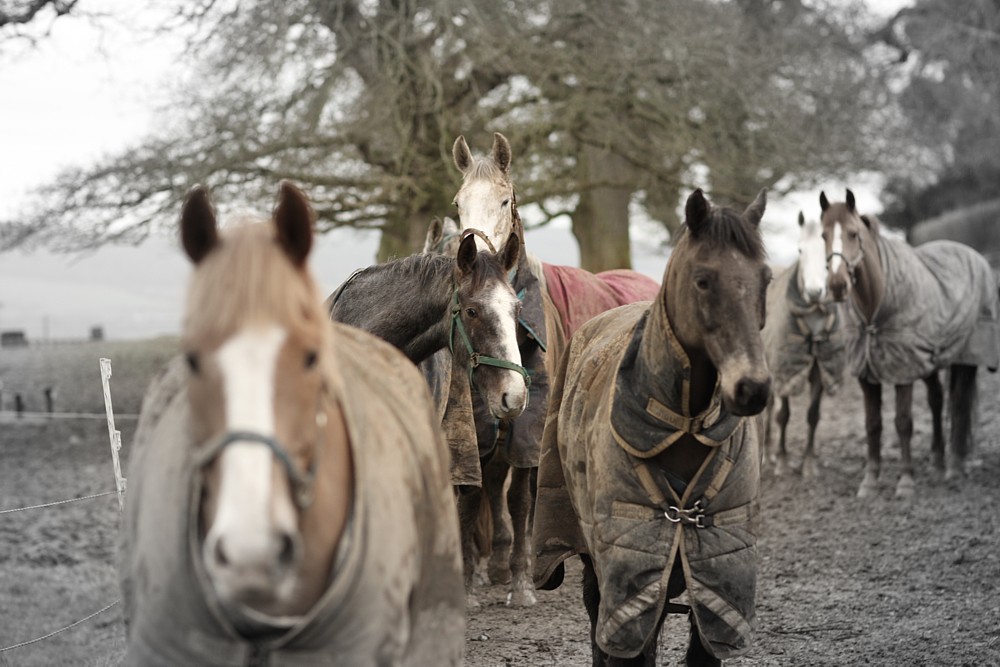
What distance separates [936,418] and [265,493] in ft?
27.8

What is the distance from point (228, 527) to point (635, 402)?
185 centimetres

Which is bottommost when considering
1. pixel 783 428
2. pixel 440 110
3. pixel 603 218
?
pixel 783 428

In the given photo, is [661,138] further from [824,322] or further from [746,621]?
[746,621]

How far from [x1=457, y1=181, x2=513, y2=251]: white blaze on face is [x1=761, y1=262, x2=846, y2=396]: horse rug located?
14.9ft

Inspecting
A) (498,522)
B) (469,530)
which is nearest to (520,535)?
(498,522)

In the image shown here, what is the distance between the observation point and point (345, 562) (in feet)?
6.52

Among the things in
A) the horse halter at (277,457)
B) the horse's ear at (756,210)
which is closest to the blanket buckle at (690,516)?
the horse's ear at (756,210)

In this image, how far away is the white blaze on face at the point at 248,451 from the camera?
5.57 feet

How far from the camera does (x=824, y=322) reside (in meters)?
9.11

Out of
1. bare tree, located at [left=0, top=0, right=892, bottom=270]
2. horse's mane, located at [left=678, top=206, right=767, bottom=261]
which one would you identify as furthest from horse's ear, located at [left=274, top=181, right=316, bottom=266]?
bare tree, located at [left=0, top=0, right=892, bottom=270]

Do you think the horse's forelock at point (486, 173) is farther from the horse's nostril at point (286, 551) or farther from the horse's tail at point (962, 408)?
the horse's tail at point (962, 408)

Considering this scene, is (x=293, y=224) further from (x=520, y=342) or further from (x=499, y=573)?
(x=499, y=573)

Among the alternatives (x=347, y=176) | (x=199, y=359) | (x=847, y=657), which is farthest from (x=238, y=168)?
(x=199, y=359)

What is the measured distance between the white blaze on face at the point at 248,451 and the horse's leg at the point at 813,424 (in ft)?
26.2
